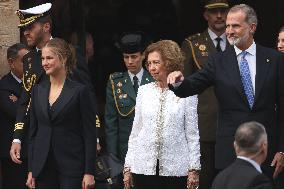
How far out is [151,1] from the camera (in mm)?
13352

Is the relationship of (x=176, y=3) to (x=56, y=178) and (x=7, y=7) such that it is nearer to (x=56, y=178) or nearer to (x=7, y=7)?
(x=7, y=7)

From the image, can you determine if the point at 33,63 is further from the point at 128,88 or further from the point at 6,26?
the point at 6,26

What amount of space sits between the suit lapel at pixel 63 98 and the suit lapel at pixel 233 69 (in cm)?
126

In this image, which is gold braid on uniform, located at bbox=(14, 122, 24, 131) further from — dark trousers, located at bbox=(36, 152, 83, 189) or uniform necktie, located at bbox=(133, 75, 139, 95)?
uniform necktie, located at bbox=(133, 75, 139, 95)

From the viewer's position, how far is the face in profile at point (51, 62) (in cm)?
944

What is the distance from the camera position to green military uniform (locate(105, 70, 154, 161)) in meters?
11.0

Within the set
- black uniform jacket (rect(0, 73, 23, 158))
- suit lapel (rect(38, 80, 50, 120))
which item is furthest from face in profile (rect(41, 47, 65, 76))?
black uniform jacket (rect(0, 73, 23, 158))

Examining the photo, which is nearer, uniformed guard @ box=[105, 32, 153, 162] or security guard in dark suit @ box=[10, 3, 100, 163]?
security guard in dark suit @ box=[10, 3, 100, 163]

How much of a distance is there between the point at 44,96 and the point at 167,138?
107cm

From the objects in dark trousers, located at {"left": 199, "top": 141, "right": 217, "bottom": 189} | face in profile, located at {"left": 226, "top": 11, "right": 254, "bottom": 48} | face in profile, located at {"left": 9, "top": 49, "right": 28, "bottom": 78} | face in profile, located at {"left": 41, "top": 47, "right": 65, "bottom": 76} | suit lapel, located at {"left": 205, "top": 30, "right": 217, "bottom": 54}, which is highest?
face in profile, located at {"left": 226, "top": 11, "right": 254, "bottom": 48}

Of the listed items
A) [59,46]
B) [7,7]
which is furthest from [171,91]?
[7,7]

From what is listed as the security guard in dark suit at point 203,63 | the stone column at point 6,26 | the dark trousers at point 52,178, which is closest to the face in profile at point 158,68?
the dark trousers at point 52,178

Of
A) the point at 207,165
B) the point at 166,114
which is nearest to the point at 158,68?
the point at 166,114

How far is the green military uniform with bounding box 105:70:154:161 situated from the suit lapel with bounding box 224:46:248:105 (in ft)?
5.86
